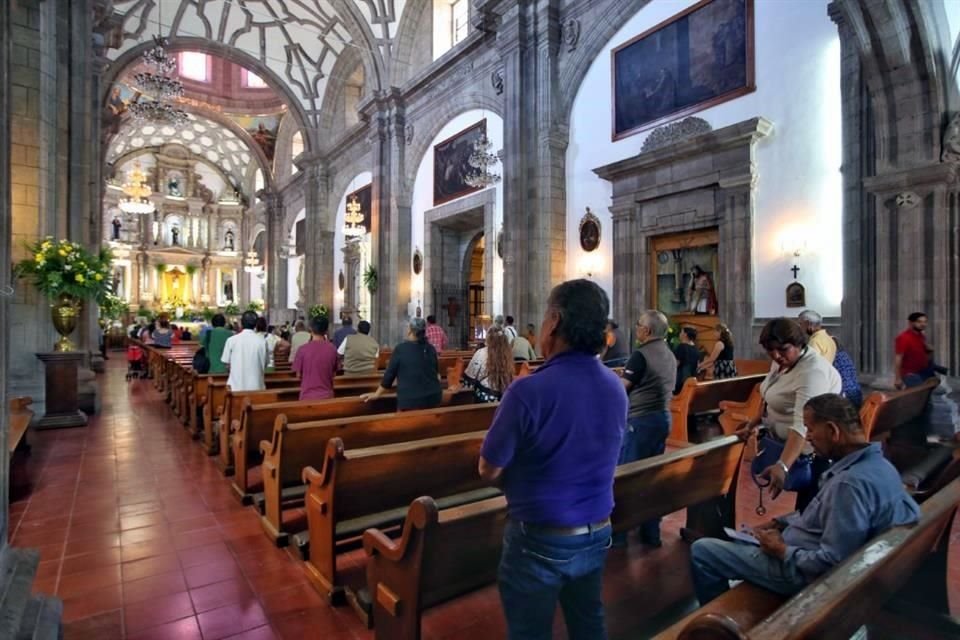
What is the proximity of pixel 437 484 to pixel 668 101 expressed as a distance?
8403 mm

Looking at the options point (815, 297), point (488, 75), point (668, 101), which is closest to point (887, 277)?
point (815, 297)

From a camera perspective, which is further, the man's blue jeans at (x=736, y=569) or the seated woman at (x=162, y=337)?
the seated woman at (x=162, y=337)

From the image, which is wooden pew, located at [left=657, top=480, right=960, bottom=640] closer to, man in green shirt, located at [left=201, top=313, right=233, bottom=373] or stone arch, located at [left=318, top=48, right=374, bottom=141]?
man in green shirt, located at [left=201, top=313, right=233, bottom=373]

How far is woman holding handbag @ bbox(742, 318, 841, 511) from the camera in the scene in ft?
8.76

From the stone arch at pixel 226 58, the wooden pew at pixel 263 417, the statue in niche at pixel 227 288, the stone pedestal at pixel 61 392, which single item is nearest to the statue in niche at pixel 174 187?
the statue in niche at pixel 227 288

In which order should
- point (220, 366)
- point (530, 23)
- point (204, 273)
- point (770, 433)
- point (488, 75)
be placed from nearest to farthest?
point (770, 433) < point (220, 366) < point (530, 23) < point (488, 75) < point (204, 273)

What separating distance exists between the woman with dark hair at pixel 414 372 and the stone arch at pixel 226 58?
623 inches

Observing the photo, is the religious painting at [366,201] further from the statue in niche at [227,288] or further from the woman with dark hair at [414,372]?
the statue in niche at [227,288]

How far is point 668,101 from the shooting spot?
9.15 meters

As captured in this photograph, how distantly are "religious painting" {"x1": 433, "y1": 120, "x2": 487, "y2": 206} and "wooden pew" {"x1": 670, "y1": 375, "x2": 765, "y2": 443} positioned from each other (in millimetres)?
8728

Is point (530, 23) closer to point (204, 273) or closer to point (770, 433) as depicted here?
point (770, 433)

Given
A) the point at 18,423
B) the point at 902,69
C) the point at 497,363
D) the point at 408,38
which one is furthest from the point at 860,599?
the point at 408,38

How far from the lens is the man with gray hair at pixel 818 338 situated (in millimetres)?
4496

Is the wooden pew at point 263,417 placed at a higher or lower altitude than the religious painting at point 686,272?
lower
